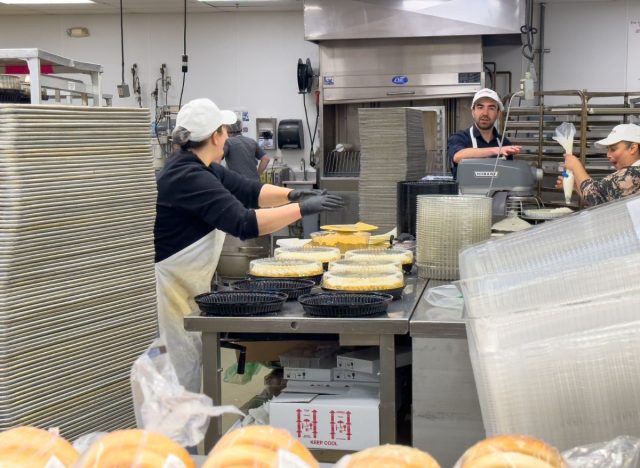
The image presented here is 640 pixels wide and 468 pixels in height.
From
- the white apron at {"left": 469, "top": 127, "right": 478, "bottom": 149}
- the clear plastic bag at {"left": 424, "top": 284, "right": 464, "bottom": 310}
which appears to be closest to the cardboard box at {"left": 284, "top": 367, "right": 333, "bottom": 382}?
the clear plastic bag at {"left": 424, "top": 284, "right": 464, "bottom": 310}

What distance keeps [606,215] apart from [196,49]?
717 centimetres

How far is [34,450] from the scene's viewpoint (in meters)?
0.93

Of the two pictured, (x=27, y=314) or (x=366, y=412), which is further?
(x=366, y=412)

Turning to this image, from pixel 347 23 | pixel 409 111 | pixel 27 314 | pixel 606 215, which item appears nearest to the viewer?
pixel 606 215

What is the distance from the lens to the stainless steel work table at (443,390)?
6.27 feet

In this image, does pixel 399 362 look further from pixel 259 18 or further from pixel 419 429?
pixel 259 18

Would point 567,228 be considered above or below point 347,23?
below

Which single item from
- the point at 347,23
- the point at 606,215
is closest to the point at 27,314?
the point at 606,215

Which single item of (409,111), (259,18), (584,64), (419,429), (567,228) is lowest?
(419,429)

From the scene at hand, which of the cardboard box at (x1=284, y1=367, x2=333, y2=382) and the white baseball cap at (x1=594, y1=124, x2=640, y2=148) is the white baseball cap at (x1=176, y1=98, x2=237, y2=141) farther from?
the white baseball cap at (x1=594, y1=124, x2=640, y2=148)

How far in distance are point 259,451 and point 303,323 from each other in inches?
45.9

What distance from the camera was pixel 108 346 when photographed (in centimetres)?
167

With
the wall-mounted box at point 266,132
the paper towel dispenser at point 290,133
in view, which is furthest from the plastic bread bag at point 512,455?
the wall-mounted box at point 266,132

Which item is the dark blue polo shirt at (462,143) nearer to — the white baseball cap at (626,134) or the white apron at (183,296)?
the white baseball cap at (626,134)
